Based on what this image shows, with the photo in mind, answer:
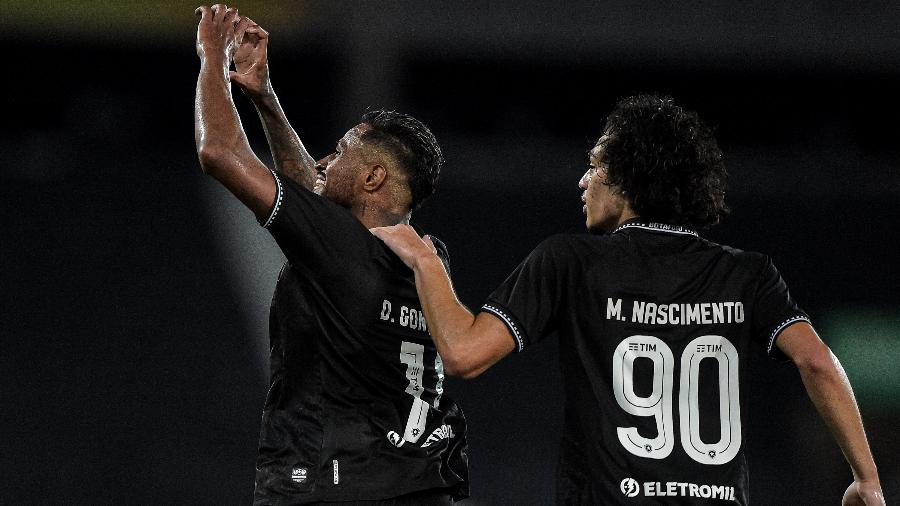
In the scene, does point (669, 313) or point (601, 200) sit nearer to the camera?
point (669, 313)

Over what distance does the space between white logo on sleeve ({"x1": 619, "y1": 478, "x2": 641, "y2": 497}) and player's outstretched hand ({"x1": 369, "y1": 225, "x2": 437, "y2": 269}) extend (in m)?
0.66

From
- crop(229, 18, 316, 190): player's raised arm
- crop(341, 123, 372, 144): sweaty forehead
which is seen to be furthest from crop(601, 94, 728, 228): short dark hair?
crop(229, 18, 316, 190): player's raised arm

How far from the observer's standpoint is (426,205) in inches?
358

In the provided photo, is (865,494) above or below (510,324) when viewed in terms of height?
below

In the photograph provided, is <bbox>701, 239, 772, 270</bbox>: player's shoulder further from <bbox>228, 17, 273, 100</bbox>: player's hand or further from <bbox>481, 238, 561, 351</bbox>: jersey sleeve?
<bbox>228, 17, 273, 100</bbox>: player's hand

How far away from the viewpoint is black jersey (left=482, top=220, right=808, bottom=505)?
2189 millimetres

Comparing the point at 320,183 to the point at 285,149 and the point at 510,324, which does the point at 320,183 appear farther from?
the point at 510,324

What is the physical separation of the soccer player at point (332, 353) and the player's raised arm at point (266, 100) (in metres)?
0.27

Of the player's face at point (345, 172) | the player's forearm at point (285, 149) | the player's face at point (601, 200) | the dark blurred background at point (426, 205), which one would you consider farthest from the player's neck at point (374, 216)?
the dark blurred background at point (426, 205)

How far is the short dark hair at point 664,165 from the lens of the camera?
2354mm

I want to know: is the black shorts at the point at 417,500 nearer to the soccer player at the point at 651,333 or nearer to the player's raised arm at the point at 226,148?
the soccer player at the point at 651,333

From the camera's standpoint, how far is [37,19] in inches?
371

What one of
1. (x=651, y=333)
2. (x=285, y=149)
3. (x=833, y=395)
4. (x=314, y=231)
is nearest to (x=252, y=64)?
(x=285, y=149)

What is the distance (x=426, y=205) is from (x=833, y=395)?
22.7 feet
